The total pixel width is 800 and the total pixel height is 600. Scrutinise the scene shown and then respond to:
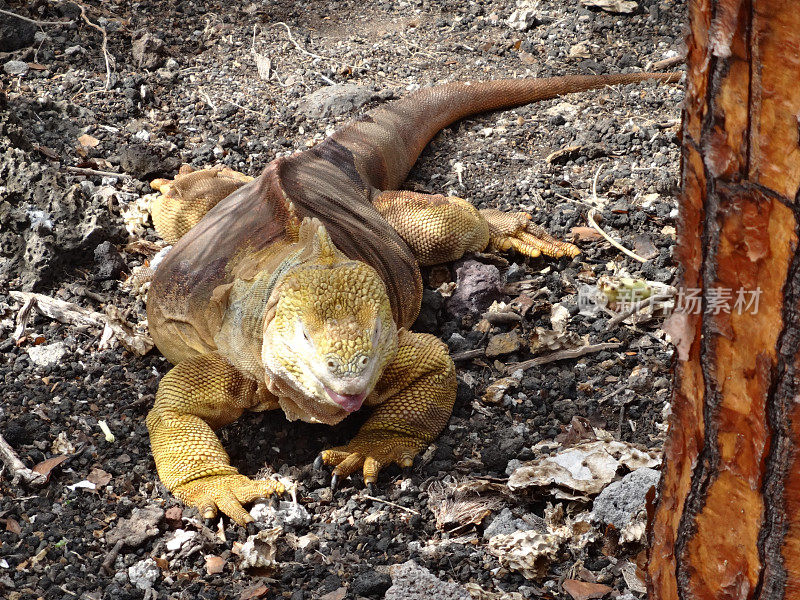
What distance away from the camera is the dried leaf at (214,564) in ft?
10.9

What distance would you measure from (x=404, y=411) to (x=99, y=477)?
4.53 ft

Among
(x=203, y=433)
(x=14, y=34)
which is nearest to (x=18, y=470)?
(x=203, y=433)

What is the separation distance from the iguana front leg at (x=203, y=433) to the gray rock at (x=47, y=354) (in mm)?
745

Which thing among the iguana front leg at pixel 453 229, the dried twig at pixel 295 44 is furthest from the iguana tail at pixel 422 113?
the dried twig at pixel 295 44

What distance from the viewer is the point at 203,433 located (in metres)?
3.95

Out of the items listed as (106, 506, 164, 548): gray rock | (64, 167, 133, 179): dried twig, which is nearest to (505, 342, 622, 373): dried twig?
(106, 506, 164, 548): gray rock

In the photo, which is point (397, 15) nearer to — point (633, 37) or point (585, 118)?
point (633, 37)

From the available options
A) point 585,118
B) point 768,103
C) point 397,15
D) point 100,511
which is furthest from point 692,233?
point 397,15

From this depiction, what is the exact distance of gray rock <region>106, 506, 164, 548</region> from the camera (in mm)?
3439

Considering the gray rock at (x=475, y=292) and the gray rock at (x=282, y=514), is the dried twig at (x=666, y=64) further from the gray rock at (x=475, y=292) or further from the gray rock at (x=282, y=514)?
the gray rock at (x=282, y=514)

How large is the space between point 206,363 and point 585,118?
3.70 metres

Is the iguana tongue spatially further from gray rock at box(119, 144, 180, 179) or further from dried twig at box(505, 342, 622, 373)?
gray rock at box(119, 144, 180, 179)

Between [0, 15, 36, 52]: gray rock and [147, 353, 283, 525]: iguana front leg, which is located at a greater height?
[0, 15, 36, 52]: gray rock

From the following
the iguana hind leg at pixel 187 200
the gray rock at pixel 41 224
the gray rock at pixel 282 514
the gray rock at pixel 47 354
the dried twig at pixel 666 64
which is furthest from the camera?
the dried twig at pixel 666 64
